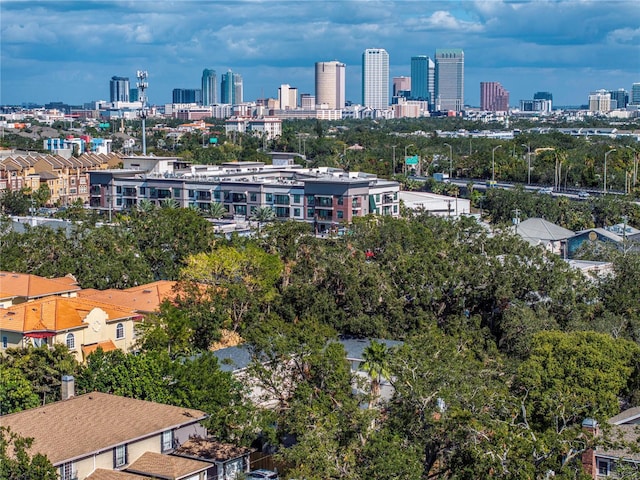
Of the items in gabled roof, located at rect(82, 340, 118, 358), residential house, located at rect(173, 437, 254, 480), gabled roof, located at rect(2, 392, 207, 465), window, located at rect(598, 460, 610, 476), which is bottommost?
window, located at rect(598, 460, 610, 476)

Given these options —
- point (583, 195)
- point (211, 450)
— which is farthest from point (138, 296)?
point (583, 195)

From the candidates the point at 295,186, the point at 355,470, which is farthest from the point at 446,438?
the point at 295,186

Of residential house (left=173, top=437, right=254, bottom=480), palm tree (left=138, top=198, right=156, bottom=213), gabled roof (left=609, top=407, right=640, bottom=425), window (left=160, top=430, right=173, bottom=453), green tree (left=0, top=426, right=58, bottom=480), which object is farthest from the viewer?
palm tree (left=138, top=198, right=156, bottom=213)

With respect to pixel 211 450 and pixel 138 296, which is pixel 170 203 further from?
pixel 211 450

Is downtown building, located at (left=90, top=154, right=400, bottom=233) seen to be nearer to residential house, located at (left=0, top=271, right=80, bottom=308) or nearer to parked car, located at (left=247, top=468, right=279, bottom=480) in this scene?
residential house, located at (left=0, top=271, right=80, bottom=308)

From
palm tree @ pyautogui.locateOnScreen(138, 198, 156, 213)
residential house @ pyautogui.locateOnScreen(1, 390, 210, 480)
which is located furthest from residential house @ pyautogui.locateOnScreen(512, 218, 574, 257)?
residential house @ pyautogui.locateOnScreen(1, 390, 210, 480)

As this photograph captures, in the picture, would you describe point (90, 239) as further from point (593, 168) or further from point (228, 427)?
point (593, 168)
